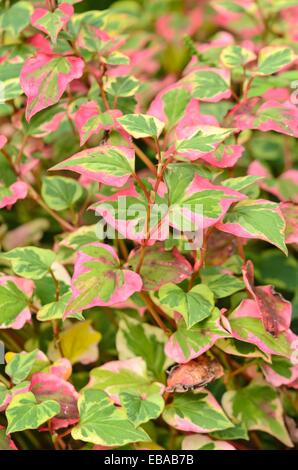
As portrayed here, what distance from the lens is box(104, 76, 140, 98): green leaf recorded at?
966 mm

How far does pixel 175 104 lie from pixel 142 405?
16.7 inches

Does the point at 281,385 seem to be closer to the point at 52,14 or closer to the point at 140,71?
the point at 52,14

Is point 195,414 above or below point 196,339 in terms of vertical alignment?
below

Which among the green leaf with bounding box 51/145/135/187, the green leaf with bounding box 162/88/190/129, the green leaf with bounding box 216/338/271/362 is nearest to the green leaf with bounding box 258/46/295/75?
the green leaf with bounding box 162/88/190/129

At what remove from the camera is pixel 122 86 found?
0.98 m

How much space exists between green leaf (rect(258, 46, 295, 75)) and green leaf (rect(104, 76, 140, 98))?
0.18 metres

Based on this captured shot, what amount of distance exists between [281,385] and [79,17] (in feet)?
2.10

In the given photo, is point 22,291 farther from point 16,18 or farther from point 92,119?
point 16,18

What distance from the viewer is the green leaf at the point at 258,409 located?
37.6 inches

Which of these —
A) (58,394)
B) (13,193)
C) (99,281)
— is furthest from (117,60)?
(58,394)

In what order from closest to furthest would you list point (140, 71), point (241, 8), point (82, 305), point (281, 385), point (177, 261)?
point (82, 305) < point (177, 261) < point (281, 385) < point (241, 8) < point (140, 71)

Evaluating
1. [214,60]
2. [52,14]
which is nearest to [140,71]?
[214,60]

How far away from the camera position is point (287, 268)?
125 centimetres

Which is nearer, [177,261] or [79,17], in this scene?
[177,261]
